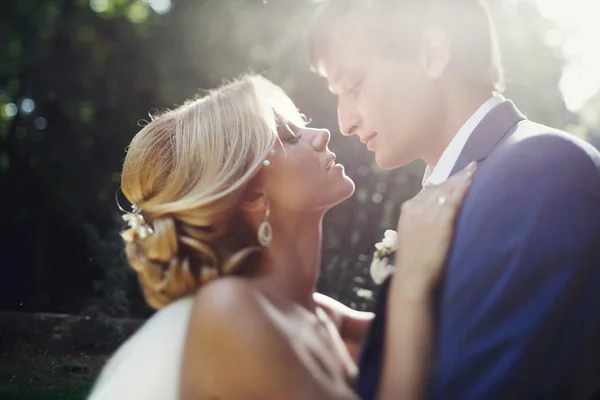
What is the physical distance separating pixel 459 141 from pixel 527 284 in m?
0.41

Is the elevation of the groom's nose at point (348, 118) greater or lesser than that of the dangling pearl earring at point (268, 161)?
greater

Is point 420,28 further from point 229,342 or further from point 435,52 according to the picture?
point 229,342

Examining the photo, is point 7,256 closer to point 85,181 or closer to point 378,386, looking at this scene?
point 85,181

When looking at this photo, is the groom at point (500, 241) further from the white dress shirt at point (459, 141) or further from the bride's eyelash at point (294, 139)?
the bride's eyelash at point (294, 139)

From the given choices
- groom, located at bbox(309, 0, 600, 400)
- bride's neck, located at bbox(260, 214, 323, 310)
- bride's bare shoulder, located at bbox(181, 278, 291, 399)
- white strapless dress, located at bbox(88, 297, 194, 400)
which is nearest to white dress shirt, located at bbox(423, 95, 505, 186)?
groom, located at bbox(309, 0, 600, 400)

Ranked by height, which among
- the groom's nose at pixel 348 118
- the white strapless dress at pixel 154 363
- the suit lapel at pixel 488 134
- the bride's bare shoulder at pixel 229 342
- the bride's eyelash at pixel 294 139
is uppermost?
the suit lapel at pixel 488 134

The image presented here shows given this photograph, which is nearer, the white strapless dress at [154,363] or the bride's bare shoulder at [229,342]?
the bride's bare shoulder at [229,342]

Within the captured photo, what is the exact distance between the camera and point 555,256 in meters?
1.13

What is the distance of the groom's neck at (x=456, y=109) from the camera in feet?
4.91

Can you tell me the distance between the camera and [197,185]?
162cm

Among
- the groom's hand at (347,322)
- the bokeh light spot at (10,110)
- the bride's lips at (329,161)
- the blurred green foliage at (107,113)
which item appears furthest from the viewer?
the bokeh light spot at (10,110)

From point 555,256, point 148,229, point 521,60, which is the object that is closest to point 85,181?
point 521,60

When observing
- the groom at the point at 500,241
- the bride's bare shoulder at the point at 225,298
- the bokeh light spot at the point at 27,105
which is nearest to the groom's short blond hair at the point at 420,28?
the groom at the point at 500,241

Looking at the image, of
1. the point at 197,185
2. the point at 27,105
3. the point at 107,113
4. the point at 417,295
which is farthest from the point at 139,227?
the point at 27,105
